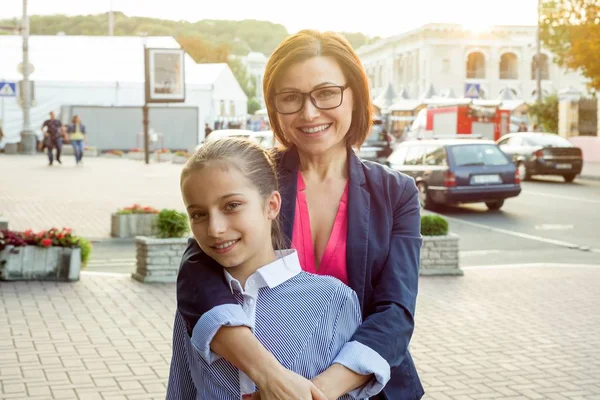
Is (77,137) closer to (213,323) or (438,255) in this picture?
(438,255)

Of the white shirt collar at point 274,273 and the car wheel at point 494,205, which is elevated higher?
the white shirt collar at point 274,273

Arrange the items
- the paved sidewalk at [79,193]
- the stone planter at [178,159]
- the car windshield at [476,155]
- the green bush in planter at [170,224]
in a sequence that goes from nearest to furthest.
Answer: the green bush in planter at [170,224] < the paved sidewalk at [79,193] < the car windshield at [476,155] < the stone planter at [178,159]

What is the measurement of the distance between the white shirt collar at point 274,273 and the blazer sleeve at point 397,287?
219 millimetres

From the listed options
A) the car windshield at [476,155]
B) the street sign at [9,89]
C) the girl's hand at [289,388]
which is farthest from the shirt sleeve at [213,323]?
the street sign at [9,89]

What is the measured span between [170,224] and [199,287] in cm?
859

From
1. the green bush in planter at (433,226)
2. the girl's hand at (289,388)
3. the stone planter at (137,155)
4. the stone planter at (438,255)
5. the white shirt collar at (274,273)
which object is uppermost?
the white shirt collar at (274,273)

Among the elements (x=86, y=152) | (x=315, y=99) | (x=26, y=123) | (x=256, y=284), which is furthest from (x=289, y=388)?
(x=26, y=123)

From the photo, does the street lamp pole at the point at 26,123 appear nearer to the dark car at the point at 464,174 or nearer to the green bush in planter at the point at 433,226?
the dark car at the point at 464,174

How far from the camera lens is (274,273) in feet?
8.06

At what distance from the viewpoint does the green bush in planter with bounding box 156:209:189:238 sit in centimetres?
1102

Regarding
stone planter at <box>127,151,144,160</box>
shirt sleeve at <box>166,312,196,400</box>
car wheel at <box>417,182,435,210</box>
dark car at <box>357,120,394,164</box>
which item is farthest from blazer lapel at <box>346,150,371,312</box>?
stone planter at <box>127,151,144,160</box>

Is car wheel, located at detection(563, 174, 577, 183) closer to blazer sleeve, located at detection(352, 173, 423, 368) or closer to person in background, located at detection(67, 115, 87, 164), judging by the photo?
person in background, located at detection(67, 115, 87, 164)

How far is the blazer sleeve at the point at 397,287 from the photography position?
2514mm

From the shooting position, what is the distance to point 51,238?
1072 cm
